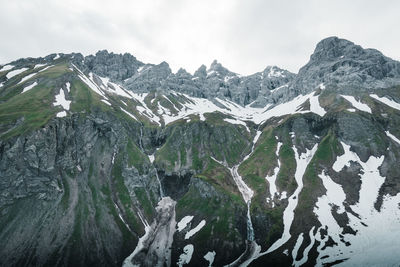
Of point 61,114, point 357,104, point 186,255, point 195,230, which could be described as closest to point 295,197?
point 195,230

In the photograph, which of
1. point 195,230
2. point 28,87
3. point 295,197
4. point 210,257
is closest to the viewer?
point 210,257

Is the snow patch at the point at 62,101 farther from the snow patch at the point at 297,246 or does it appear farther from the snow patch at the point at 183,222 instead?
the snow patch at the point at 297,246

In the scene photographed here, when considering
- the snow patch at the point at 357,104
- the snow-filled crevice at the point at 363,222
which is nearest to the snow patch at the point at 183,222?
the snow-filled crevice at the point at 363,222

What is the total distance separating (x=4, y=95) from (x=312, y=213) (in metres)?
183

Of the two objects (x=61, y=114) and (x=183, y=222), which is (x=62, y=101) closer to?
(x=61, y=114)

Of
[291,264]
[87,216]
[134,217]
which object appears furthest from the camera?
[134,217]

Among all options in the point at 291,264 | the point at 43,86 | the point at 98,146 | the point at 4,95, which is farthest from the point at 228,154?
the point at 4,95

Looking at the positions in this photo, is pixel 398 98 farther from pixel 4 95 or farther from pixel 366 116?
pixel 4 95

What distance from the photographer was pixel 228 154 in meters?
171

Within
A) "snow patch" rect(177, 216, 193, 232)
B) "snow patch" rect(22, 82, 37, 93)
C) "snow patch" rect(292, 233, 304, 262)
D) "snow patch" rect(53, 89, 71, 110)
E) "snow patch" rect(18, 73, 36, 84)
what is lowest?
"snow patch" rect(292, 233, 304, 262)

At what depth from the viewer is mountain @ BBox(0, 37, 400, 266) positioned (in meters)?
94.7

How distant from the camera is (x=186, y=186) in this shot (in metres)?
142

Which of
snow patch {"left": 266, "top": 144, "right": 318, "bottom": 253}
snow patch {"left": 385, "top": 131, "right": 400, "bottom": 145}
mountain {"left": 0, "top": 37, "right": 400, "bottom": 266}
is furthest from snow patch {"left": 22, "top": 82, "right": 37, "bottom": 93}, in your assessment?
snow patch {"left": 385, "top": 131, "right": 400, "bottom": 145}

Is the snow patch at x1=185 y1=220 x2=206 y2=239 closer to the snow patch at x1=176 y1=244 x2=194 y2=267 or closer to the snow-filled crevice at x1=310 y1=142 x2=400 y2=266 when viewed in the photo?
the snow patch at x1=176 y1=244 x2=194 y2=267
